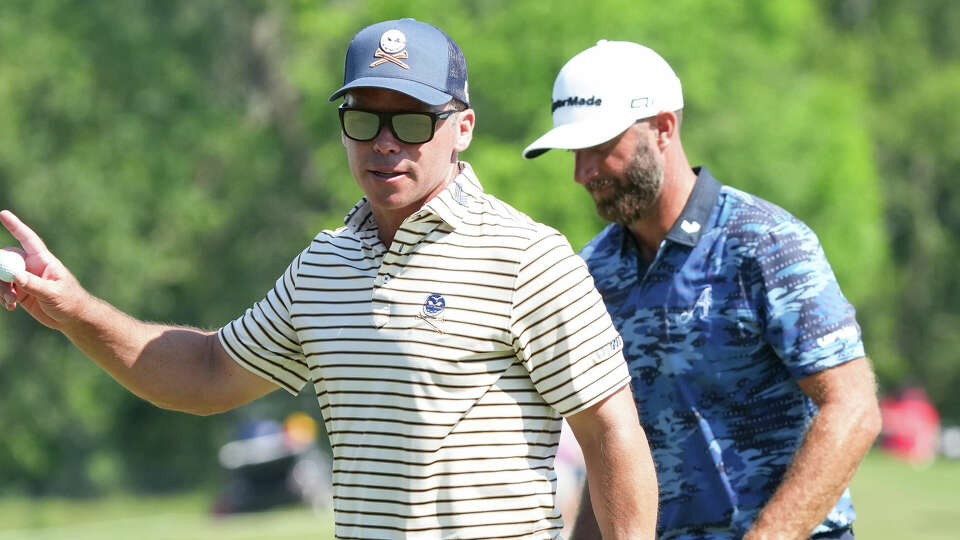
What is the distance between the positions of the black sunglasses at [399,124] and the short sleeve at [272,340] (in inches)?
16.3

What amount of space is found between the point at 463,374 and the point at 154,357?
1022 mm

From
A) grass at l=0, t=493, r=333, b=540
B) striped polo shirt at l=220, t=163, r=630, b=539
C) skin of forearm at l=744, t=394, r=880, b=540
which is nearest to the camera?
striped polo shirt at l=220, t=163, r=630, b=539

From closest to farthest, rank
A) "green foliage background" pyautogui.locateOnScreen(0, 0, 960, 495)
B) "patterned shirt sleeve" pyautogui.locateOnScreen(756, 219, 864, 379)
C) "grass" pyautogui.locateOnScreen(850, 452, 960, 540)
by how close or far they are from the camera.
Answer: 1. "patterned shirt sleeve" pyautogui.locateOnScreen(756, 219, 864, 379)
2. "grass" pyautogui.locateOnScreen(850, 452, 960, 540)
3. "green foliage background" pyautogui.locateOnScreen(0, 0, 960, 495)

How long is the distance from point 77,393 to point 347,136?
3563 cm

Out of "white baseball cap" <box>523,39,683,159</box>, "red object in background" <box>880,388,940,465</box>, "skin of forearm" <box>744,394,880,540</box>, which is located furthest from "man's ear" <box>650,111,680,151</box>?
"red object in background" <box>880,388,940,465</box>

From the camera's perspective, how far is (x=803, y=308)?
444 cm

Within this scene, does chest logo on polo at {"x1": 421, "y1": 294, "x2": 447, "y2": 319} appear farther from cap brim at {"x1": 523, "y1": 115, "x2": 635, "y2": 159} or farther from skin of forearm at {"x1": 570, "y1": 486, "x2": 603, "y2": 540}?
Answer: cap brim at {"x1": 523, "y1": 115, "x2": 635, "y2": 159}

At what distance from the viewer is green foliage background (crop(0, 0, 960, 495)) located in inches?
1337

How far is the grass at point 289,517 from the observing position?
1981 cm

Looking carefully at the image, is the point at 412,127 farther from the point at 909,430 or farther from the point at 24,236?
the point at 909,430

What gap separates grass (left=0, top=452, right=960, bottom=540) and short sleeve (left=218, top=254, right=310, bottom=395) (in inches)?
593

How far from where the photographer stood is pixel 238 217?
43.4 m

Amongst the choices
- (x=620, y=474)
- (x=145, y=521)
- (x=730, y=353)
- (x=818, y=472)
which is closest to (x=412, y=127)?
(x=620, y=474)

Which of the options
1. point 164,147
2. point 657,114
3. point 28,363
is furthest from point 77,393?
point 657,114
